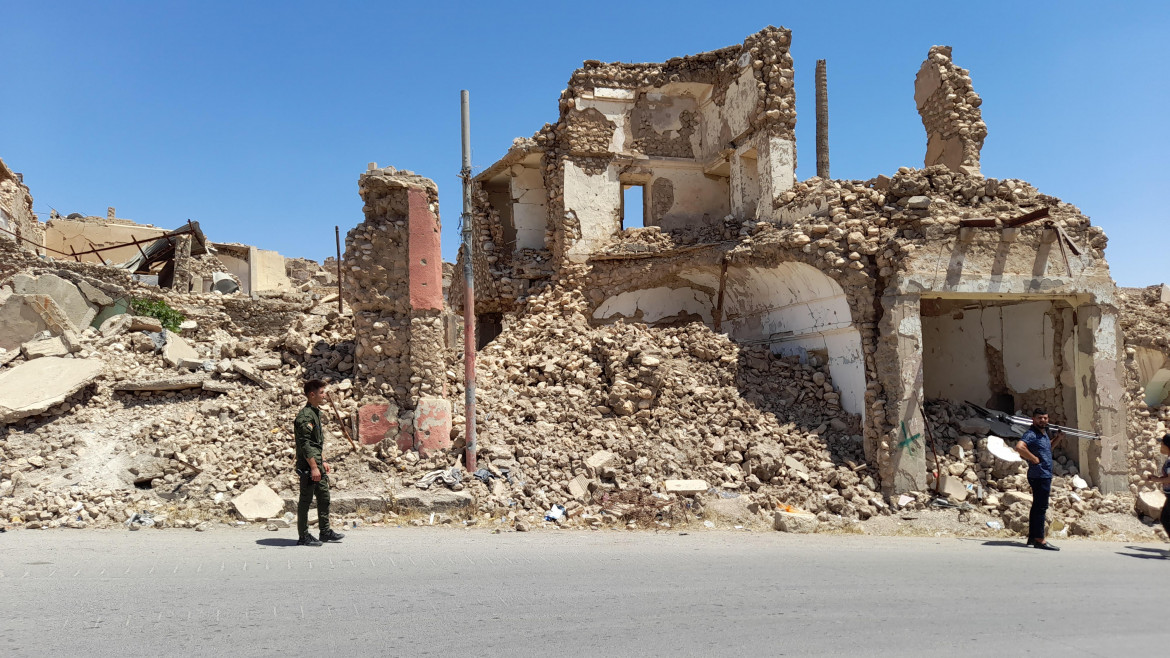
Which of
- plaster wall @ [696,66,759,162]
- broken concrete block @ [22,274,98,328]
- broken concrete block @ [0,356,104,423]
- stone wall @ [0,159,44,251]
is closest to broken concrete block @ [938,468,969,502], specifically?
plaster wall @ [696,66,759,162]

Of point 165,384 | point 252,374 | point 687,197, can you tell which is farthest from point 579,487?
point 687,197

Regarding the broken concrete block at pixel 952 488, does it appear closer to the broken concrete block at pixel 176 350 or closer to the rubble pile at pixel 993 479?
the rubble pile at pixel 993 479

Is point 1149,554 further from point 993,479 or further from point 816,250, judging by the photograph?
point 816,250

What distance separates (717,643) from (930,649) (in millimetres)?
1161

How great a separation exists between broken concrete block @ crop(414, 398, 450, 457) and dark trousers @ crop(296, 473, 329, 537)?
3.07m

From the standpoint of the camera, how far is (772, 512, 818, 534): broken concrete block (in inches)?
365

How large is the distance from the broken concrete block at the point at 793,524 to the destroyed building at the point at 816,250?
8.17 ft

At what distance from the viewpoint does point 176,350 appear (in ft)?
37.1

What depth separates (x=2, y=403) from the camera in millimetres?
9609

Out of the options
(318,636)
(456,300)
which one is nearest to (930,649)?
(318,636)

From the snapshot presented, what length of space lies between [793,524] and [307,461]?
548 centimetres

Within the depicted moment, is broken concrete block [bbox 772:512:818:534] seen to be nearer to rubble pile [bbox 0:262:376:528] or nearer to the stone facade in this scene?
the stone facade

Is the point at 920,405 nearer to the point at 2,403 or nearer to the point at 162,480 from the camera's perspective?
the point at 162,480

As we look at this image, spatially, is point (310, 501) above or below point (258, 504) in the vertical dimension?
above
